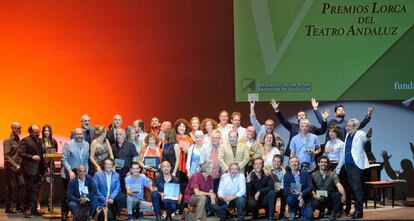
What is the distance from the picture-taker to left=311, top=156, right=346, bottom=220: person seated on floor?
952 cm

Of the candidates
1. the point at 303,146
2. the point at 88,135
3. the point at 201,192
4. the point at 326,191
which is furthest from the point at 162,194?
the point at 326,191

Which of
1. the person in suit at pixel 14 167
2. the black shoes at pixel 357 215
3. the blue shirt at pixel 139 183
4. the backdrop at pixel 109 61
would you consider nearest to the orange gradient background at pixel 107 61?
the backdrop at pixel 109 61

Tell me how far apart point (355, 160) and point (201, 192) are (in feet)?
6.54

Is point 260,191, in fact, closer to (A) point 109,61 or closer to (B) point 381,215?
(B) point 381,215

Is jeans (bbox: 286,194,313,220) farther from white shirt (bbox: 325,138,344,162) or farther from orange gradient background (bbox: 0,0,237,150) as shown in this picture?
orange gradient background (bbox: 0,0,237,150)

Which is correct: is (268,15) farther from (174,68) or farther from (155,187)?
(155,187)

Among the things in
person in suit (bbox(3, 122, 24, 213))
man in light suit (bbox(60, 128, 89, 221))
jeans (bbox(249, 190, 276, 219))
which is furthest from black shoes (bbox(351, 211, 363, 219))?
person in suit (bbox(3, 122, 24, 213))

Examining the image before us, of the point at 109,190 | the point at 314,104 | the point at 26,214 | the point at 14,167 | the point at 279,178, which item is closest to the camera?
the point at 109,190

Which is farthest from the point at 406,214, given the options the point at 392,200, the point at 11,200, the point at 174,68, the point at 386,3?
the point at 11,200

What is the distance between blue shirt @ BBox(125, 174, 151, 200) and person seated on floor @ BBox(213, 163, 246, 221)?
954mm

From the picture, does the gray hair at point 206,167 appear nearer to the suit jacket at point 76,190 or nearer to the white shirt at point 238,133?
the white shirt at point 238,133

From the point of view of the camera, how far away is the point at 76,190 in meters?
9.51

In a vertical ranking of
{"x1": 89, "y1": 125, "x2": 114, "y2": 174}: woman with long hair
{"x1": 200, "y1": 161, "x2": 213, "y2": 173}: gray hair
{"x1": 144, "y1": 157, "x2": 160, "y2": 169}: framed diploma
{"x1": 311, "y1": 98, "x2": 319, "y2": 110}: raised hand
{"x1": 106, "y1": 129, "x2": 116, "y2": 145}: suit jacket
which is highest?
{"x1": 311, "y1": 98, "x2": 319, "y2": 110}: raised hand

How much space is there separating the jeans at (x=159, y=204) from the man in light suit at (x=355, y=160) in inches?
88.7
